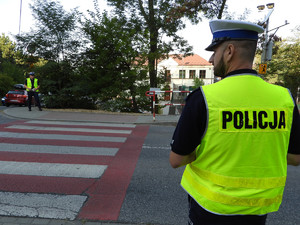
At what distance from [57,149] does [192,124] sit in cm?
505

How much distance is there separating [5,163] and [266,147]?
4.91 m

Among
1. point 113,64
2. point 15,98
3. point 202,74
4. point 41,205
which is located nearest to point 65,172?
point 41,205

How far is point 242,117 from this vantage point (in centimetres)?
117

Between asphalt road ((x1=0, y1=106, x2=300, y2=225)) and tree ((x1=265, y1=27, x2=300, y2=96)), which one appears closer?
asphalt road ((x1=0, y1=106, x2=300, y2=225))

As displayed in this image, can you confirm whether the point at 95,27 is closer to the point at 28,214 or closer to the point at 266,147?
the point at 28,214

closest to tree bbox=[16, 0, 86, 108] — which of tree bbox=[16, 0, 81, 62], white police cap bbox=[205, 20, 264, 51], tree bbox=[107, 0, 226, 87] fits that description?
tree bbox=[16, 0, 81, 62]

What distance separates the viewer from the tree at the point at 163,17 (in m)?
13.1

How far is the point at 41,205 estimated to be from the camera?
300 centimetres

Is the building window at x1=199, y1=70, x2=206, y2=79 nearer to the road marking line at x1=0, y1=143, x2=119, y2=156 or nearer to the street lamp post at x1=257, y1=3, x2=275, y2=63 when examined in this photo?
the street lamp post at x1=257, y1=3, x2=275, y2=63

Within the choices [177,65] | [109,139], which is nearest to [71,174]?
[109,139]

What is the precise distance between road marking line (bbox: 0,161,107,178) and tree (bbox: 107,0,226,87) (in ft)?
30.6

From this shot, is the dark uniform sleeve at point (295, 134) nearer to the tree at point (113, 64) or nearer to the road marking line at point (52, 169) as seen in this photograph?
the road marking line at point (52, 169)

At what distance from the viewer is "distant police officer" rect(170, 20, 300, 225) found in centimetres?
117

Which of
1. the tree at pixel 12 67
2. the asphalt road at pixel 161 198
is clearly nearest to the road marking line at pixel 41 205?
the asphalt road at pixel 161 198
